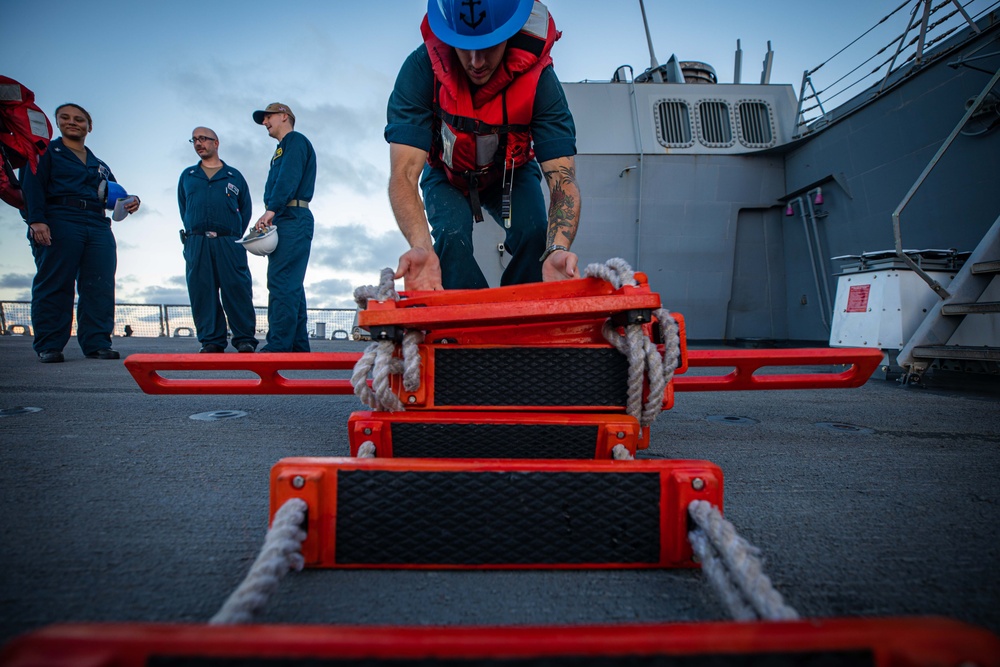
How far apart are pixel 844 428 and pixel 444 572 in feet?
5.85

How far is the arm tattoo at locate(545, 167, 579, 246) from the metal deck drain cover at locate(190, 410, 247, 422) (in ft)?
4.95

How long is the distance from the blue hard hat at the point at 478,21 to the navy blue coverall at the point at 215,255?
313 centimetres

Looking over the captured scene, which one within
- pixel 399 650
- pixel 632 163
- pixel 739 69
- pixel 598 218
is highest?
pixel 739 69

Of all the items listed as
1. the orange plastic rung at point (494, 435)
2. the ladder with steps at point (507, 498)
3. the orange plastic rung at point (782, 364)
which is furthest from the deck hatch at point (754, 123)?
the orange plastic rung at point (494, 435)

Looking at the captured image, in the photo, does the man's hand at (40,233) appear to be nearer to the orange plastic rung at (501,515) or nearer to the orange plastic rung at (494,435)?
the orange plastic rung at (494,435)

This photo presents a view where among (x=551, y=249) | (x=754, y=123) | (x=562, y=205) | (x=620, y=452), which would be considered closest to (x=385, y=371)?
(x=620, y=452)

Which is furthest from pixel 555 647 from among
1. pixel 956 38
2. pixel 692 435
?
pixel 956 38

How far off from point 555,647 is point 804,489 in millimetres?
1016

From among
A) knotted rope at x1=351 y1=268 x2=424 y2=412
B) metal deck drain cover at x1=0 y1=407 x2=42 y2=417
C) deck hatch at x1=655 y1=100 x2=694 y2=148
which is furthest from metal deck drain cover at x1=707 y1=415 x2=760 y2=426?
deck hatch at x1=655 y1=100 x2=694 y2=148

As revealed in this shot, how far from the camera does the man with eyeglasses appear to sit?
366 cm

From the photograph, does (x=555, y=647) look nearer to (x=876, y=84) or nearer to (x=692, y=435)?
(x=692, y=435)

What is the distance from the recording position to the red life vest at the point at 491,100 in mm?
1611

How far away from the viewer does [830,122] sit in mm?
5941

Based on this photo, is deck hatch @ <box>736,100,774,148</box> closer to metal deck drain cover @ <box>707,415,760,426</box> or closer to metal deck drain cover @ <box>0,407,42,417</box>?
metal deck drain cover @ <box>707,415,760,426</box>
